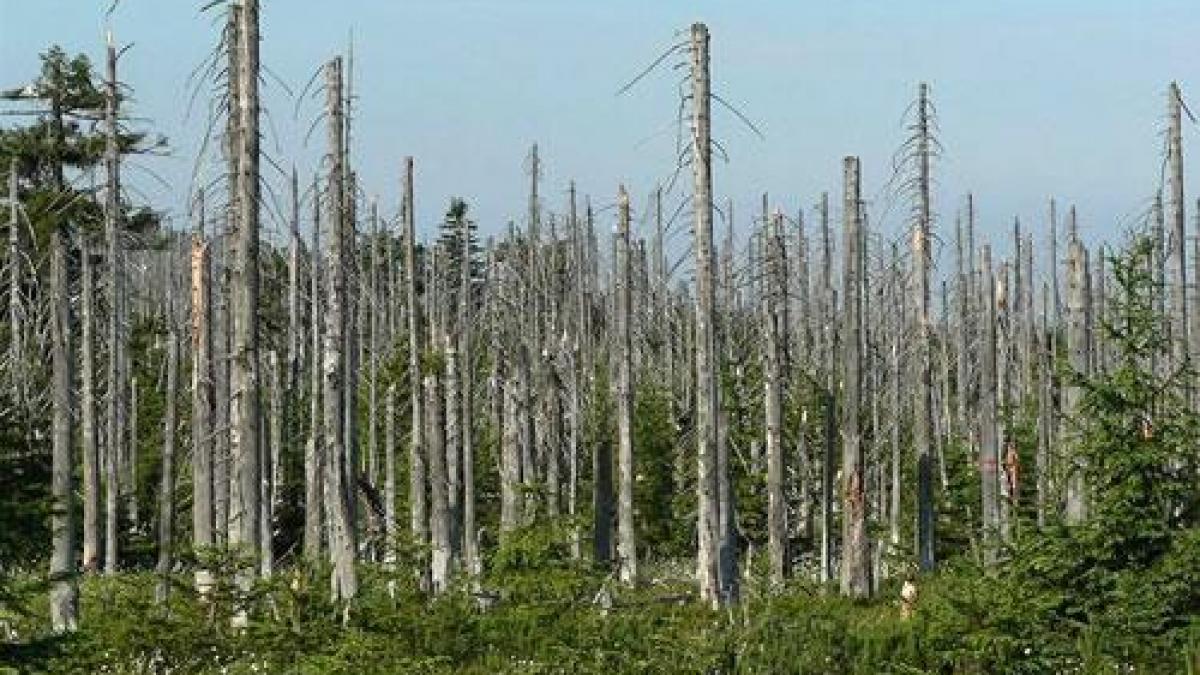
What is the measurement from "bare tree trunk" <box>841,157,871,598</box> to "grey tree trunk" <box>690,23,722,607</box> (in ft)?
9.94

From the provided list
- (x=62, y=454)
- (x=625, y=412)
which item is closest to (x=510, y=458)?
(x=625, y=412)

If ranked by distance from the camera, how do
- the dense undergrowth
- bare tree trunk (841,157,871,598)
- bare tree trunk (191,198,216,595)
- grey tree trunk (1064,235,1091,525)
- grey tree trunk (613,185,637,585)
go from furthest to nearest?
grey tree trunk (613,185,637,585)
bare tree trunk (841,157,871,598)
bare tree trunk (191,198,216,595)
grey tree trunk (1064,235,1091,525)
the dense undergrowth

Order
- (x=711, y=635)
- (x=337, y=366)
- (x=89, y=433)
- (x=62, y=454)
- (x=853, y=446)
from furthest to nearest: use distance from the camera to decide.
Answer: (x=89, y=433)
(x=853, y=446)
(x=337, y=366)
(x=62, y=454)
(x=711, y=635)

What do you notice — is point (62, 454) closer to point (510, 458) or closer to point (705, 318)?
point (705, 318)

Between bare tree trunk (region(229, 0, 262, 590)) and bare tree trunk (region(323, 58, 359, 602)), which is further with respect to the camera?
bare tree trunk (region(323, 58, 359, 602))

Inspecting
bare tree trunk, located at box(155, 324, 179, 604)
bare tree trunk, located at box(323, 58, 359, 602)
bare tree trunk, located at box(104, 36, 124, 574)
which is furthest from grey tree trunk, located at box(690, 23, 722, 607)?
bare tree trunk, located at box(104, 36, 124, 574)

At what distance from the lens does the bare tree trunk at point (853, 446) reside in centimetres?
2267

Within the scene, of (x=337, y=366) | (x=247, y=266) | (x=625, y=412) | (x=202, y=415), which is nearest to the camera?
(x=247, y=266)

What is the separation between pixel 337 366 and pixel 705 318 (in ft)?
15.3

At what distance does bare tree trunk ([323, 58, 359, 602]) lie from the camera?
17.8 m

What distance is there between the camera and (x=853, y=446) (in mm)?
23047

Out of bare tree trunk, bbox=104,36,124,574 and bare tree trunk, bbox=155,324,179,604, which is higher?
bare tree trunk, bbox=104,36,124,574

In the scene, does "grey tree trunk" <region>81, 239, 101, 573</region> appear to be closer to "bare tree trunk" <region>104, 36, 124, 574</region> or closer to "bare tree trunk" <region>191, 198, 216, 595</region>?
"bare tree trunk" <region>104, 36, 124, 574</region>

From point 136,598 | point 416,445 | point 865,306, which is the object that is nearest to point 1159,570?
point 136,598
